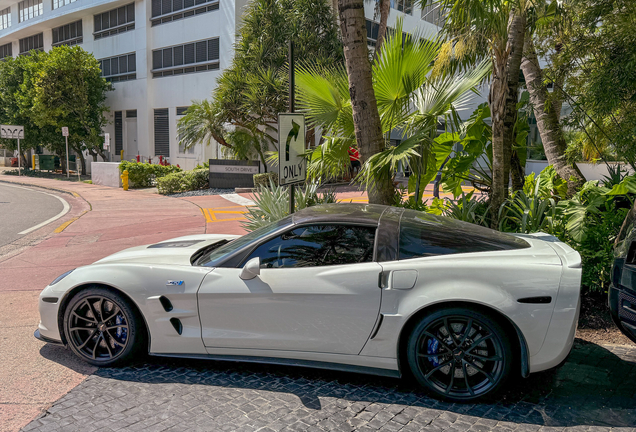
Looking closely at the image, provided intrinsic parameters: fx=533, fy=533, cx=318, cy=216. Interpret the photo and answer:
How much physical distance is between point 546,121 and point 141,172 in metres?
19.1

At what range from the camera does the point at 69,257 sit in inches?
359

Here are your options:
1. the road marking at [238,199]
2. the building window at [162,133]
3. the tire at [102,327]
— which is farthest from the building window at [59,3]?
the tire at [102,327]

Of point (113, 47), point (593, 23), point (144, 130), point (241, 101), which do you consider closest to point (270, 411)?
point (593, 23)

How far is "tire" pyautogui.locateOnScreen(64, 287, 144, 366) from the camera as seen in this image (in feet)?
13.8

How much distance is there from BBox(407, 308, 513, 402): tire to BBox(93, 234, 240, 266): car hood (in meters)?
1.96

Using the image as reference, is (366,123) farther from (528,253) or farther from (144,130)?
(144,130)

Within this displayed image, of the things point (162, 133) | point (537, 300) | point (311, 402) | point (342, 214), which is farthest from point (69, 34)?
point (537, 300)

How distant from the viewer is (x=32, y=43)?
137 feet

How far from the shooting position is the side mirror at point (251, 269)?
394cm

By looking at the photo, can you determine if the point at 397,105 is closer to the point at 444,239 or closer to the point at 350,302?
the point at 444,239

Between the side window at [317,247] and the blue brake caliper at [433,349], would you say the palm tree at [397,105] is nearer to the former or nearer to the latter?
the side window at [317,247]

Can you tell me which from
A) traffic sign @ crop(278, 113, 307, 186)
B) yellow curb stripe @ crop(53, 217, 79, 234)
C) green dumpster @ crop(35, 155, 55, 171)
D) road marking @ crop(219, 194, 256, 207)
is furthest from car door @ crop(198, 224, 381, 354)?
green dumpster @ crop(35, 155, 55, 171)

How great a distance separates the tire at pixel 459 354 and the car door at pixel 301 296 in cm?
40

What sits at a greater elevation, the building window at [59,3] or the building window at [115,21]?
the building window at [59,3]
